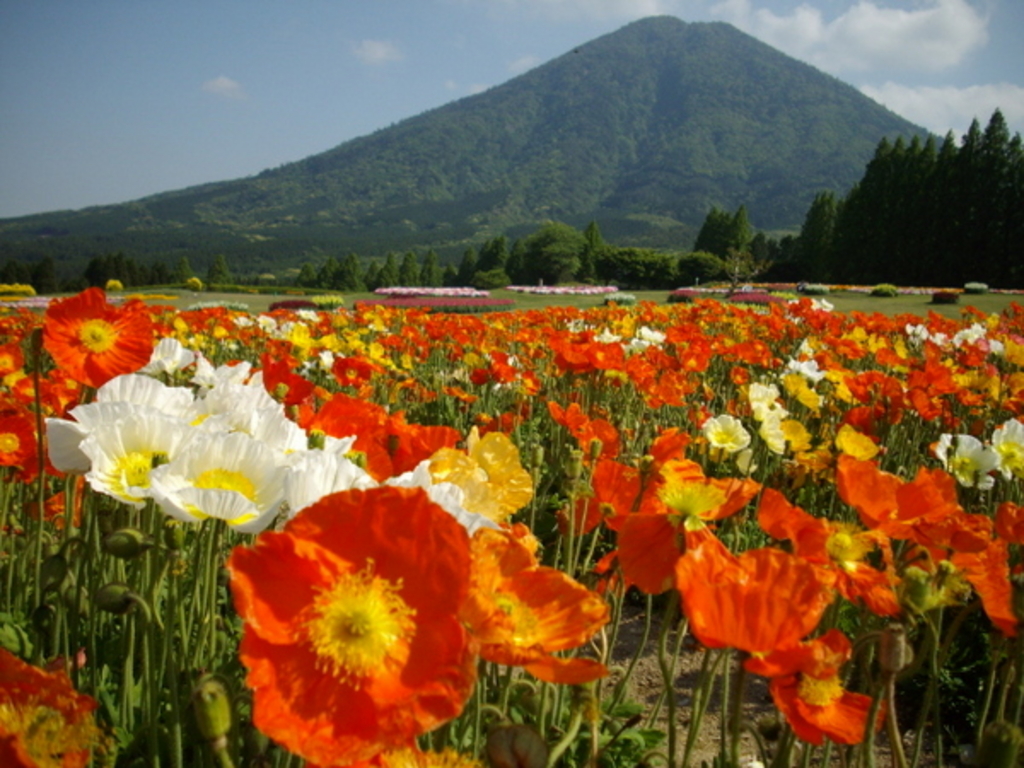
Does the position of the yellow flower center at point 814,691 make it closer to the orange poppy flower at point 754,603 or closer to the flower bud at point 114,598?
the orange poppy flower at point 754,603

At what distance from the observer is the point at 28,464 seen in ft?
6.38

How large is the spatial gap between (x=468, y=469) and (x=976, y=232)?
147 ft

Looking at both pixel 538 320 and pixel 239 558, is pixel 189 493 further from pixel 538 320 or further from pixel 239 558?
pixel 538 320

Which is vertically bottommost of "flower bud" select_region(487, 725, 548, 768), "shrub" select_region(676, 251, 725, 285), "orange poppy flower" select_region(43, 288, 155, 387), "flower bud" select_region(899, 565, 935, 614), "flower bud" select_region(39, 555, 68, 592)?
"flower bud" select_region(39, 555, 68, 592)

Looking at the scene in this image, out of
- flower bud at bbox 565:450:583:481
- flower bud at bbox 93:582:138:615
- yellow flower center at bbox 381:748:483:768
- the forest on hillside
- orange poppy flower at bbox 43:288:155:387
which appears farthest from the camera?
the forest on hillside

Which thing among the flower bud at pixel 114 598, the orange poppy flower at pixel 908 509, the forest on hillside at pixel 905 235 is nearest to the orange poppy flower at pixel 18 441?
the flower bud at pixel 114 598

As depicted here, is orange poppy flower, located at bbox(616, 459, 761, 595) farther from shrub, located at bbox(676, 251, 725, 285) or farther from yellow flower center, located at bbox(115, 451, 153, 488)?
shrub, located at bbox(676, 251, 725, 285)

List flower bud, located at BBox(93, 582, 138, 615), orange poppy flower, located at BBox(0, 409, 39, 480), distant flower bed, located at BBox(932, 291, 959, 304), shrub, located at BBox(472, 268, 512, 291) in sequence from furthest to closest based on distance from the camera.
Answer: shrub, located at BBox(472, 268, 512, 291) < distant flower bed, located at BBox(932, 291, 959, 304) < orange poppy flower, located at BBox(0, 409, 39, 480) < flower bud, located at BBox(93, 582, 138, 615)

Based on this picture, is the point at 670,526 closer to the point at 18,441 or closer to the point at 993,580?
the point at 993,580

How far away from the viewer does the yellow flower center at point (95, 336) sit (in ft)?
5.31

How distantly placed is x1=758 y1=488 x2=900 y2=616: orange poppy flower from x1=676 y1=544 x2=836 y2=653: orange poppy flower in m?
0.28

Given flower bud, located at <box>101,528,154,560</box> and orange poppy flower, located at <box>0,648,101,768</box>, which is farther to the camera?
flower bud, located at <box>101,528,154,560</box>

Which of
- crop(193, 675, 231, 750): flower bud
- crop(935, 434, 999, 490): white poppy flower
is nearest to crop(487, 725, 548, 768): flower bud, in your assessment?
crop(193, 675, 231, 750): flower bud

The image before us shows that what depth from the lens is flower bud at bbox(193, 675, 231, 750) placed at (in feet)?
2.32
